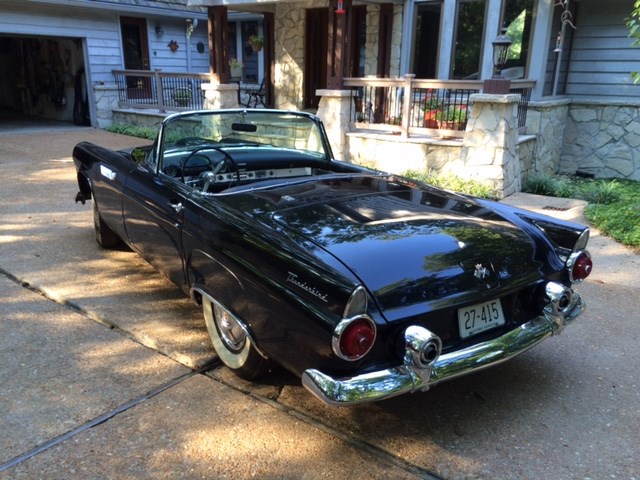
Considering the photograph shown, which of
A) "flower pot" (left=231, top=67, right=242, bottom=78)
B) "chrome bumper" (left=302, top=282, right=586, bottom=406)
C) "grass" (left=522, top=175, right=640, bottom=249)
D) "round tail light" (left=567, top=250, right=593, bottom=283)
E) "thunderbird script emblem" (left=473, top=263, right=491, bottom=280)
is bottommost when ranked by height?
"grass" (left=522, top=175, right=640, bottom=249)

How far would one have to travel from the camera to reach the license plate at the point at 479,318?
256 cm

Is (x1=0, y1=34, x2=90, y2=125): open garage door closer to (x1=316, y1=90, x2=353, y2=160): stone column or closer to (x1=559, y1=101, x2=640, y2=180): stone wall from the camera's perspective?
(x1=316, y1=90, x2=353, y2=160): stone column

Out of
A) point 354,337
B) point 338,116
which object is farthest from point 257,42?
point 354,337

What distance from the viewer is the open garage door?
49.6 ft

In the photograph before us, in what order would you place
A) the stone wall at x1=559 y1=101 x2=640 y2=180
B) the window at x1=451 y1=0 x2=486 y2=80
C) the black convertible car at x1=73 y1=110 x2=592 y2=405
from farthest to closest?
the window at x1=451 y1=0 x2=486 y2=80 < the stone wall at x1=559 y1=101 x2=640 y2=180 < the black convertible car at x1=73 y1=110 x2=592 y2=405

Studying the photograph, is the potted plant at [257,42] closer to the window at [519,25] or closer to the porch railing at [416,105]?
the porch railing at [416,105]

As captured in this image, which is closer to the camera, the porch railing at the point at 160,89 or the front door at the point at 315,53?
the porch railing at the point at 160,89

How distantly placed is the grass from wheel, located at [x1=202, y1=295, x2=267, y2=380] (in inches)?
182

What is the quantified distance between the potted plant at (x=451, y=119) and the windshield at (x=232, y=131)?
5.23 metres

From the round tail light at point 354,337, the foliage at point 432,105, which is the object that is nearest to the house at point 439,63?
the foliage at point 432,105

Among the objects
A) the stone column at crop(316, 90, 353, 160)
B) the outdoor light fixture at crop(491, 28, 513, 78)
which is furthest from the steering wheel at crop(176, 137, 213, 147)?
the stone column at crop(316, 90, 353, 160)

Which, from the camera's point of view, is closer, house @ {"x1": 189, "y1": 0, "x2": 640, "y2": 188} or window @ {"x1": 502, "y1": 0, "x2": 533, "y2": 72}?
house @ {"x1": 189, "y1": 0, "x2": 640, "y2": 188}

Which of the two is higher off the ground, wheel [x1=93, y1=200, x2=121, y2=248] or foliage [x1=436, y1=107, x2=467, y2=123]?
foliage [x1=436, y1=107, x2=467, y2=123]

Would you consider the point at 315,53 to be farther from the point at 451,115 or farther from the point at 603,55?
the point at 603,55
